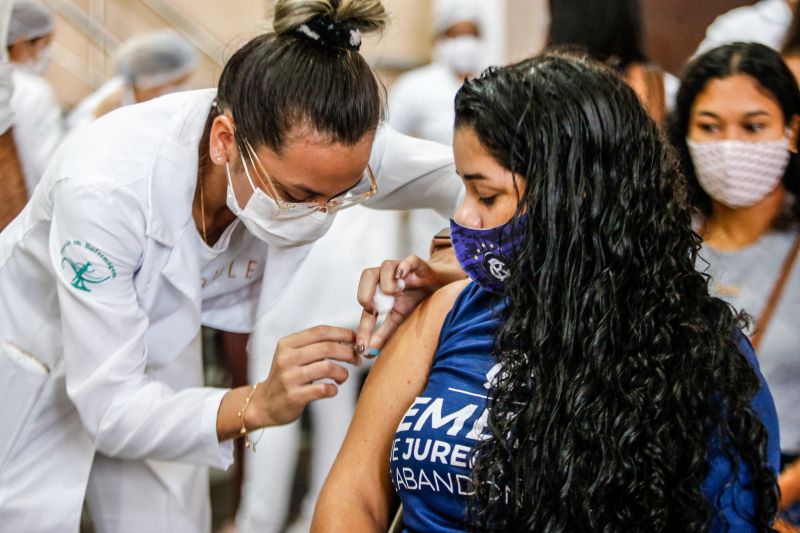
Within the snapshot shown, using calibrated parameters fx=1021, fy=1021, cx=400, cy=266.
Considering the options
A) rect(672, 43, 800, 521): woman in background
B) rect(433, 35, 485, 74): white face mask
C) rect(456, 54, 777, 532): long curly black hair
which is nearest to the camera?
rect(456, 54, 777, 532): long curly black hair

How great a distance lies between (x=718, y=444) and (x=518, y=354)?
1.12 ft

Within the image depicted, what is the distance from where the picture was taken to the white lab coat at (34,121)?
315 centimetres

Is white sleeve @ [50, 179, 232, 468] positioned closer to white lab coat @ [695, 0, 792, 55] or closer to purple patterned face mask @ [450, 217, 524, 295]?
purple patterned face mask @ [450, 217, 524, 295]

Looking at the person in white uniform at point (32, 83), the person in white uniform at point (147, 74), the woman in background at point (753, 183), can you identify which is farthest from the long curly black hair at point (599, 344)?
the person in white uniform at point (147, 74)

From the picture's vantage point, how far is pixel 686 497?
5.18 ft

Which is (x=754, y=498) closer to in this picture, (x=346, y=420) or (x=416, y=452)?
(x=416, y=452)

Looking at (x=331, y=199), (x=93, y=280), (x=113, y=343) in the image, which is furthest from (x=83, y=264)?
(x=331, y=199)

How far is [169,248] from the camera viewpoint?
1975 millimetres

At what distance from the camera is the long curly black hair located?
159cm

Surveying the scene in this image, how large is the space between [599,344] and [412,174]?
766 millimetres

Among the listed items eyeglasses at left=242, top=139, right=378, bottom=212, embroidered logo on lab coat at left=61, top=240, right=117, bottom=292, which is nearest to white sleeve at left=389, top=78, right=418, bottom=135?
eyeglasses at left=242, top=139, right=378, bottom=212

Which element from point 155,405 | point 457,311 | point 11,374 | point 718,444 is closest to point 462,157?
point 457,311

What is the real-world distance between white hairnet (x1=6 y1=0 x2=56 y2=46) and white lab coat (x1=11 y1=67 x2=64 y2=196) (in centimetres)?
12

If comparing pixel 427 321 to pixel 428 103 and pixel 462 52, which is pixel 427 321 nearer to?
pixel 428 103
